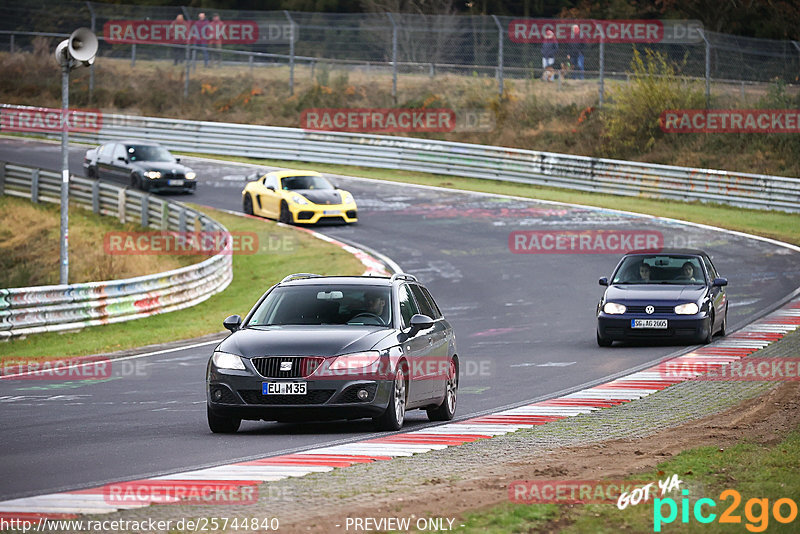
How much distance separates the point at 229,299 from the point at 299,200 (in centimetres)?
817

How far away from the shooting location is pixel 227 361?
11.2 metres

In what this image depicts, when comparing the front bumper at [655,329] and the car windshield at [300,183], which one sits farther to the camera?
the car windshield at [300,183]

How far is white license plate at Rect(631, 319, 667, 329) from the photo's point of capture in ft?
63.3

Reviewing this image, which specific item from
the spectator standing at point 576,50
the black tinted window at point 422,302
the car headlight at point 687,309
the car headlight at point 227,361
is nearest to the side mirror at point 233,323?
the car headlight at point 227,361

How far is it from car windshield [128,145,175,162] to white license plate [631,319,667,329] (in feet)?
76.8

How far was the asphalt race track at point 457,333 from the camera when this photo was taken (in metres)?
10.3

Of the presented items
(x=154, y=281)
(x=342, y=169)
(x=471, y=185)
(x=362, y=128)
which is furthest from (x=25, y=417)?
(x=362, y=128)

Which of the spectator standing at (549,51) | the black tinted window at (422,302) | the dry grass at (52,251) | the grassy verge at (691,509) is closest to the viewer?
the grassy verge at (691,509)

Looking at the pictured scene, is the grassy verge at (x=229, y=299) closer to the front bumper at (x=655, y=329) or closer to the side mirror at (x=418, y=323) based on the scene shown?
the front bumper at (x=655, y=329)

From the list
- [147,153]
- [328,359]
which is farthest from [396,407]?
[147,153]

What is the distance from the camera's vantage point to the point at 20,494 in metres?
8.08

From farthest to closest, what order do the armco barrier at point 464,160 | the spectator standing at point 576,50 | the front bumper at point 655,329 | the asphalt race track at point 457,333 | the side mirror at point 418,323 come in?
the spectator standing at point 576,50 → the armco barrier at point 464,160 → the front bumper at point 655,329 → the side mirror at point 418,323 → the asphalt race track at point 457,333

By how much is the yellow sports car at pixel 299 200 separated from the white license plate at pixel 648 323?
53.1 ft

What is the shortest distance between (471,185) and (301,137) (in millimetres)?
7714
